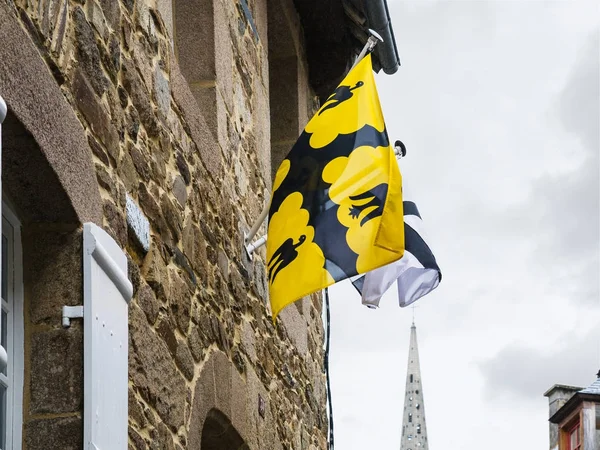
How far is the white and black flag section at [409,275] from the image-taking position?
7.76 meters

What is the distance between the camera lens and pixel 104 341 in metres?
4.44

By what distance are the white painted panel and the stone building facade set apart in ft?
0.14

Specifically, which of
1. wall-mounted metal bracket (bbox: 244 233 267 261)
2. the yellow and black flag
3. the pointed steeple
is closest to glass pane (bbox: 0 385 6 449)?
the yellow and black flag

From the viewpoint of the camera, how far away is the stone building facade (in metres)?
4.30

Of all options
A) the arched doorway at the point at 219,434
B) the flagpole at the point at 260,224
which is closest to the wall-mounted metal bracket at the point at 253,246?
the flagpole at the point at 260,224

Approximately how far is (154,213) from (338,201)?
92cm

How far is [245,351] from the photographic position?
6887 millimetres

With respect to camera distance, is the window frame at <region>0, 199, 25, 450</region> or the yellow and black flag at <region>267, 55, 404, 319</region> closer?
the window frame at <region>0, 199, 25, 450</region>

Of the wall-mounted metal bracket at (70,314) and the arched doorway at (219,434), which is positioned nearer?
the wall-mounted metal bracket at (70,314)

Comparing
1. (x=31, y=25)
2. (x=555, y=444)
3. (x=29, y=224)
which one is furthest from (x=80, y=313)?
(x=555, y=444)

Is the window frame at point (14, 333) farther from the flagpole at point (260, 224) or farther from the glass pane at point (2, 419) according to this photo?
the flagpole at point (260, 224)

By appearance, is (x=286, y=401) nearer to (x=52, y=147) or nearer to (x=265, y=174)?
(x=265, y=174)

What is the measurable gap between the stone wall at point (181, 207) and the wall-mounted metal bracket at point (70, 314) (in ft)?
0.10

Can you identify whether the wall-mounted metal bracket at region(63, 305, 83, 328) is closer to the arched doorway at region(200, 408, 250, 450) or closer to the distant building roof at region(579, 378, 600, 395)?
the arched doorway at region(200, 408, 250, 450)
